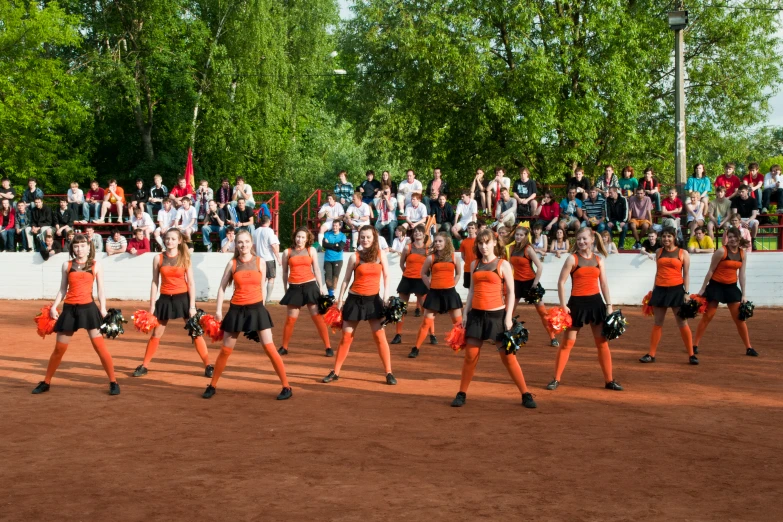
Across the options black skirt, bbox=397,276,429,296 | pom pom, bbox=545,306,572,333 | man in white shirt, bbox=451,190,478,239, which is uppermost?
man in white shirt, bbox=451,190,478,239

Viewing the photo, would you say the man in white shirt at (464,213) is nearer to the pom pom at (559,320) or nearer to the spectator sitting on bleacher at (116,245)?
the spectator sitting on bleacher at (116,245)

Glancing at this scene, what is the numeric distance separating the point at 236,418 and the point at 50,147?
27322 mm

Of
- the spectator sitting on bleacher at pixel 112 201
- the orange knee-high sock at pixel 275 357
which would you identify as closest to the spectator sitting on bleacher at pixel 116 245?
the spectator sitting on bleacher at pixel 112 201

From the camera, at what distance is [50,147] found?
32062mm

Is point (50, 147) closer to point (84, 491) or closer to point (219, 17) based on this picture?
point (219, 17)

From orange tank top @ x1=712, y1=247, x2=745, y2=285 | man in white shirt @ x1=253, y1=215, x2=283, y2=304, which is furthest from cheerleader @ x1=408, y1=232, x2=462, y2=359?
man in white shirt @ x1=253, y1=215, x2=283, y2=304

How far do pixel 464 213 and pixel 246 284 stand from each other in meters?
11.8

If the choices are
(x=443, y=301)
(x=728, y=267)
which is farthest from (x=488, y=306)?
(x=728, y=267)

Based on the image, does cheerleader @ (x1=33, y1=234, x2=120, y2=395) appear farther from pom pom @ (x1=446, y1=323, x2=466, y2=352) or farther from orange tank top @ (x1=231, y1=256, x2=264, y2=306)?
pom pom @ (x1=446, y1=323, x2=466, y2=352)

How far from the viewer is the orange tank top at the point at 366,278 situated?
9.70 m

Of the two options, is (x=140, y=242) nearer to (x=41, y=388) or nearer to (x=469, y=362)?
(x=41, y=388)

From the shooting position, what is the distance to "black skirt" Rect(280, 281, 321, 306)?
11547 millimetres

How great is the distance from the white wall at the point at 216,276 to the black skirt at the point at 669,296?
782 cm

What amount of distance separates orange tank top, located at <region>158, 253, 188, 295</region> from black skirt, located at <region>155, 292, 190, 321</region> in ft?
0.21
